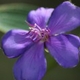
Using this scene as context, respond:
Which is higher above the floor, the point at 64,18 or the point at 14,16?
the point at 64,18

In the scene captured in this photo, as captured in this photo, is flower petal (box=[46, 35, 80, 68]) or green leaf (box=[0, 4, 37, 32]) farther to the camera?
green leaf (box=[0, 4, 37, 32])

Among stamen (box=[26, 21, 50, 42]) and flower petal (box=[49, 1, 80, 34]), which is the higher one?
flower petal (box=[49, 1, 80, 34])

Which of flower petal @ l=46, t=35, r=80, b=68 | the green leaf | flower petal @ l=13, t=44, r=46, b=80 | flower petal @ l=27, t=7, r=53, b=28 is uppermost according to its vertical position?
flower petal @ l=27, t=7, r=53, b=28

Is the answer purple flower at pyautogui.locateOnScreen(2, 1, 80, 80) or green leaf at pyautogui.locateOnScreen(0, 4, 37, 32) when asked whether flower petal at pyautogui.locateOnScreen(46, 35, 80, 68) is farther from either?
green leaf at pyautogui.locateOnScreen(0, 4, 37, 32)

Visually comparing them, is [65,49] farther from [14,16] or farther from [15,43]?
[14,16]

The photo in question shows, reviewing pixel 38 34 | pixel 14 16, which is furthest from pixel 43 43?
pixel 14 16

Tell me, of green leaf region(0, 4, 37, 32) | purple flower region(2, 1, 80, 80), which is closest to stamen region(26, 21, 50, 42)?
purple flower region(2, 1, 80, 80)

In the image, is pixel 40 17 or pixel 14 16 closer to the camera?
pixel 40 17
